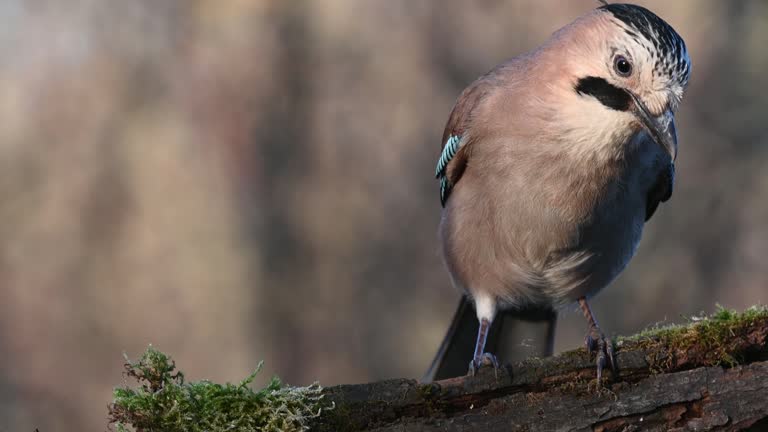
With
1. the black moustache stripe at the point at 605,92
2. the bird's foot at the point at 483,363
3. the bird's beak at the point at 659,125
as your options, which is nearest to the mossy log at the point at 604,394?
the bird's foot at the point at 483,363

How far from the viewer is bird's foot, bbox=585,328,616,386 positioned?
4.15 m

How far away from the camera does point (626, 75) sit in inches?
184

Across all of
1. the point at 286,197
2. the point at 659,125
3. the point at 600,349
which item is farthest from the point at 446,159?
the point at 286,197

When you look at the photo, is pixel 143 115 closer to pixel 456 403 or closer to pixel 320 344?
pixel 320 344

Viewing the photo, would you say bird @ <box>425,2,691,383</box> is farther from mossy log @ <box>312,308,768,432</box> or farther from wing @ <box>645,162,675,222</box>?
mossy log @ <box>312,308,768,432</box>

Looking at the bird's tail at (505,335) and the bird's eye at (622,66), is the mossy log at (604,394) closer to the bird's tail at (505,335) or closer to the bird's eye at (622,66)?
the bird's eye at (622,66)

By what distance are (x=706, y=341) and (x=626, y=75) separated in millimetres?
1317

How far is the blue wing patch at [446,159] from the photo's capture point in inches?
224

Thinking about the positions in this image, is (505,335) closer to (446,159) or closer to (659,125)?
(446,159)

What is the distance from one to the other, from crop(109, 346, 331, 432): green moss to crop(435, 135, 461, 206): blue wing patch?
7.60ft

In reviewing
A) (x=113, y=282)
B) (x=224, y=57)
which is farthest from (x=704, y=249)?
(x=113, y=282)

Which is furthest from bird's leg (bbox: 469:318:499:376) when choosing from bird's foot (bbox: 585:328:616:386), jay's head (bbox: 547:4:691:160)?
jay's head (bbox: 547:4:691:160)

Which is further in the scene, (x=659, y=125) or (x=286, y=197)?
(x=286, y=197)

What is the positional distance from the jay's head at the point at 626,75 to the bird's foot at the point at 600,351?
966 mm
